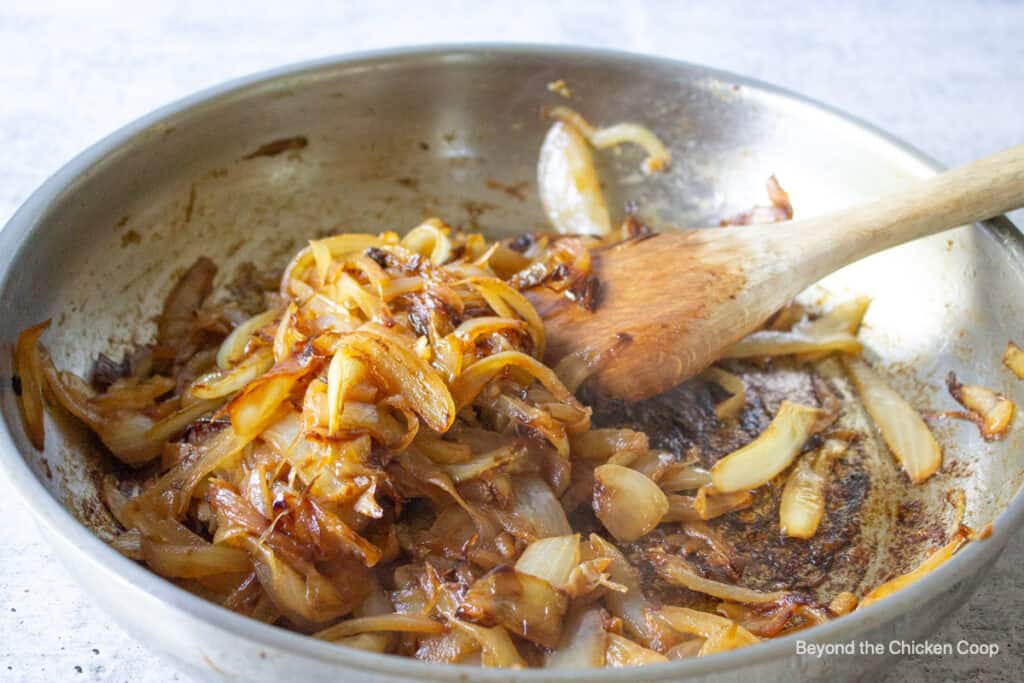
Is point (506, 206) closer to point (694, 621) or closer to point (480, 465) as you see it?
point (480, 465)

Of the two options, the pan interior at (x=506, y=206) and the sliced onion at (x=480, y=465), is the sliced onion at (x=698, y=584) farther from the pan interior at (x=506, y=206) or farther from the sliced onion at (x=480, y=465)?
the sliced onion at (x=480, y=465)

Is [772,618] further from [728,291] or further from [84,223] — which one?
[84,223]

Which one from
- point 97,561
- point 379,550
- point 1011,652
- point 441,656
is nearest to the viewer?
point 97,561

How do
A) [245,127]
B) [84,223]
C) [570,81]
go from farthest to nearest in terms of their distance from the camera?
[570,81] → [245,127] → [84,223]

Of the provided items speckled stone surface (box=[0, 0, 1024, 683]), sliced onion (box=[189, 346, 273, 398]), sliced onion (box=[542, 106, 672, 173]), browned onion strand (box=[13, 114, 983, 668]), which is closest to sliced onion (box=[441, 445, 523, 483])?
browned onion strand (box=[13, 114, 983, 668])

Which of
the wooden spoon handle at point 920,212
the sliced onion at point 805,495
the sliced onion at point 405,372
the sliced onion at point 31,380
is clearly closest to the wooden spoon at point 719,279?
the wooden spoon handle at point 920,212

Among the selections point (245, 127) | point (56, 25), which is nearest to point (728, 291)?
point (245, 127)

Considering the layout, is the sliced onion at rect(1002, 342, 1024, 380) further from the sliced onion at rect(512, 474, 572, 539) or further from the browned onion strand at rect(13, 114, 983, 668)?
the sliced onion at rect(512, 474, 572, 539)
